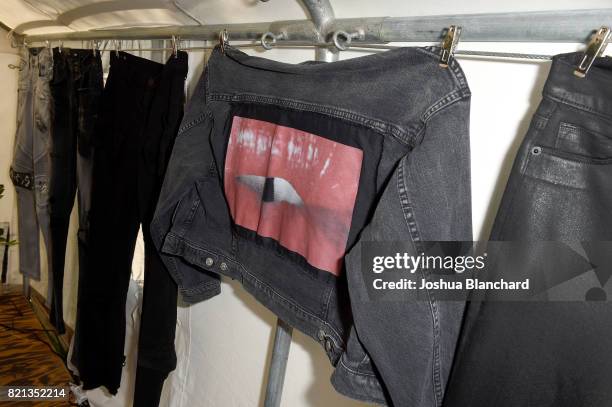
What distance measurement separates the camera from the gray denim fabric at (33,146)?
143cm

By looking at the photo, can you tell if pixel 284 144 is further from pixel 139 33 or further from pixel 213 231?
pixel 139 33

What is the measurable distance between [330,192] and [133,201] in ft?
2.12

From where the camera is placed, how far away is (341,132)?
1.98 ft

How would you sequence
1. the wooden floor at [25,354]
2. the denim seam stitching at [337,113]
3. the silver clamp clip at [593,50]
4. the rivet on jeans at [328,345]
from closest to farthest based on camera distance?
the silver clamp clip at [593,50]
the denim seam stitching at [337,113]
the rivet on jeans at [328,345]
the wooden floor at [25,354]

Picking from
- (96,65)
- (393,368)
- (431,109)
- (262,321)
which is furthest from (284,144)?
(96,65)

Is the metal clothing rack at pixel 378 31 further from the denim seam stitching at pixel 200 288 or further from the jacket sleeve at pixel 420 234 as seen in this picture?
the denim seam stitching at pixel 200 288

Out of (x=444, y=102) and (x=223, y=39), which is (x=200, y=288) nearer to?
(x=223, y=39)

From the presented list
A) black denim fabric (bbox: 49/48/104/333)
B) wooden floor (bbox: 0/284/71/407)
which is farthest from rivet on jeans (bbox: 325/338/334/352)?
wooden floor (bbox: 0/284/71/407)

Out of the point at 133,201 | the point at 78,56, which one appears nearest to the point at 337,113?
the point at 133,201

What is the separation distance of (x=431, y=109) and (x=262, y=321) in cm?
76

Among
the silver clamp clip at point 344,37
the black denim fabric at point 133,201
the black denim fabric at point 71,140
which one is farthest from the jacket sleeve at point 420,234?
the black denim fabric at point 71,140

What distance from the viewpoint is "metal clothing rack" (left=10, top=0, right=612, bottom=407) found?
444 mm

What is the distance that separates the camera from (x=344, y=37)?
2.14 feet

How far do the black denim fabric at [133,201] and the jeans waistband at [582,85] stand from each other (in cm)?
75
